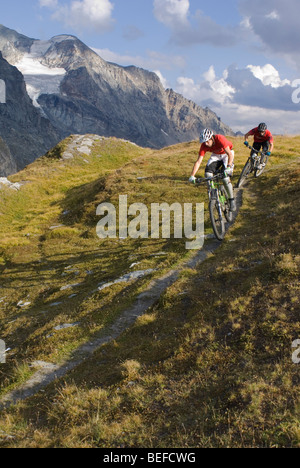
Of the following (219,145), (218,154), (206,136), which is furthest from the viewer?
(218,154)

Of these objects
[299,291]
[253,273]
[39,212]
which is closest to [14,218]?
[39,212]

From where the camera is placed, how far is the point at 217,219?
52.7ft

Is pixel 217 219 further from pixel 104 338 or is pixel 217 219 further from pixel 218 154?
pixel 104 338

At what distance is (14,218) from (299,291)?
99.2ft

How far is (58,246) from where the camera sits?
24.0 meters

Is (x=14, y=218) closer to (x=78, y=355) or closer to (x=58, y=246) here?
(x=58, y=246)

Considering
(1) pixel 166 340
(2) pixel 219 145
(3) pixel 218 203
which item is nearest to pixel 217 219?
(3) pixel 218 203

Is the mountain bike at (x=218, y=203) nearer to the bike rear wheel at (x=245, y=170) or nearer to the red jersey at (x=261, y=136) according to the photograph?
the red jersey at (x=261, y=136)

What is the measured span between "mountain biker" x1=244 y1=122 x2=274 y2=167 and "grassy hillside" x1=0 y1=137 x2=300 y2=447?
10.0 ft

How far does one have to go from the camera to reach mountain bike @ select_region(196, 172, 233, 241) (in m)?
15.0

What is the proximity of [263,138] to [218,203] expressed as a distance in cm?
1010

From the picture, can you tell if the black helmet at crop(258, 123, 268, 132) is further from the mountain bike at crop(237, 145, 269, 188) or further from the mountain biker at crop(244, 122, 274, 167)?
the mountain bike at crop(237, 145, 269, 188)

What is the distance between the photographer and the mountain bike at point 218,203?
49.3 feet

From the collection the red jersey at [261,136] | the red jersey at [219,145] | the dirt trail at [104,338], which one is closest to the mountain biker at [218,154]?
the red jersey at [219,145]
